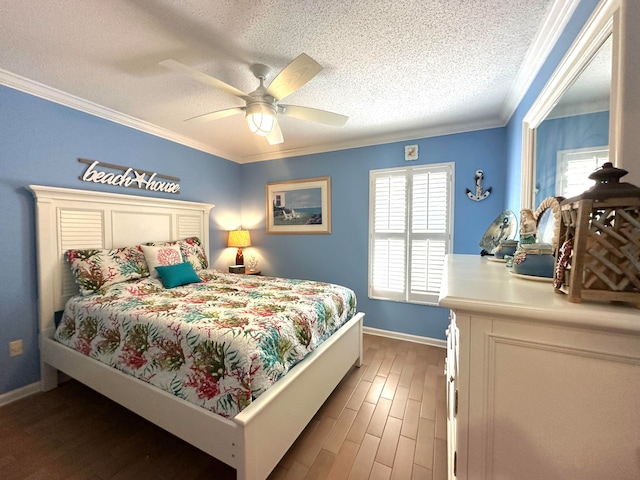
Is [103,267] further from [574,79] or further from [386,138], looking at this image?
[574,79]

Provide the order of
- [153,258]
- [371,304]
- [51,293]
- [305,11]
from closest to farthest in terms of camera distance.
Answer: [305,11] → [51,293] → [153,258] → [371,304]

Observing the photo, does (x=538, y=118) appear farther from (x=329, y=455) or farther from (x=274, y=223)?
(x=274, y=223)

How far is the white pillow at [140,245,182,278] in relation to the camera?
2.49 m

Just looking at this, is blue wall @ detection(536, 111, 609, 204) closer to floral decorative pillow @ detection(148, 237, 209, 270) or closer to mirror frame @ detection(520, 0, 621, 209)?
mirror frame @ detection(520, 0, 621, 209)

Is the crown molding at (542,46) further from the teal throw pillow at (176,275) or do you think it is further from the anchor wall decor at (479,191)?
the teal throw pillow at (176,275)

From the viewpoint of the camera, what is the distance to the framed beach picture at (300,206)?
138 inches

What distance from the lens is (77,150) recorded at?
2.29 m

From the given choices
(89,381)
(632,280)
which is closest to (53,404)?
(89,381)

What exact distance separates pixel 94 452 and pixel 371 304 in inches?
107

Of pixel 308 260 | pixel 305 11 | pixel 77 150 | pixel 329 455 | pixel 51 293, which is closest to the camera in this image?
pixel 305 11

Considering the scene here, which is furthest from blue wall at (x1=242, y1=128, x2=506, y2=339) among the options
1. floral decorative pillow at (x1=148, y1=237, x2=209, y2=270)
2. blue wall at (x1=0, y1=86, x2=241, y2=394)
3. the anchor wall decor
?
blue wall at (x1=0, y1=86, x2=241, y2=394)

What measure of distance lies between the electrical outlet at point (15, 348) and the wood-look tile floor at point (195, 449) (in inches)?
14.3

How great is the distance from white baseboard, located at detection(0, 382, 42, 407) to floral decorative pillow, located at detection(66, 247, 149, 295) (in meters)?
0.87

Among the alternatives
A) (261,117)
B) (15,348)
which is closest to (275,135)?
(261,117)
